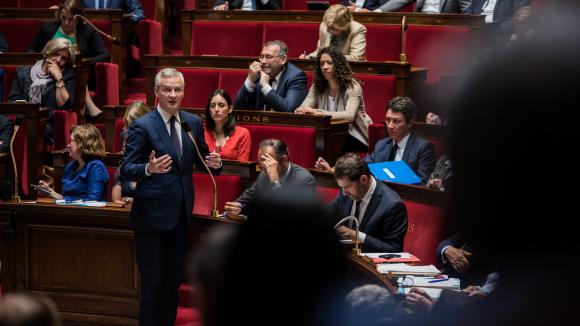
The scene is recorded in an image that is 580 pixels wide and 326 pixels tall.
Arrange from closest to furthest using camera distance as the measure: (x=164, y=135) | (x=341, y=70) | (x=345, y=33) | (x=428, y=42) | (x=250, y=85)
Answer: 1. (x=164, y=135)
2. (x=341, y=70)
3. (x=250, y=85)
4. (x=345, y=33)
5. (x=428, y=42)

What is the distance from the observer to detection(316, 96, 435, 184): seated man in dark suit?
2.36m

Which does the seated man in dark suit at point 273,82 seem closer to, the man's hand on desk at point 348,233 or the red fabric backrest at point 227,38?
the red fabric backrest at point 227,38

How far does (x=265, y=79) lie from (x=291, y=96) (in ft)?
0.31

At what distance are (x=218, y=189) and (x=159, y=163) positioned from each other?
490mm

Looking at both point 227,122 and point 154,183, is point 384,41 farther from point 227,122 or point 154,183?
point 154,183

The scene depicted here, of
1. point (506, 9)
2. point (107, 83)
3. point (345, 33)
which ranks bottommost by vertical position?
point (107, 83)

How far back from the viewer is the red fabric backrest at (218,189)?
235 cm

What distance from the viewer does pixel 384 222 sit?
75.7 inches

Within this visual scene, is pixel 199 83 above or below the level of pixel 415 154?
above

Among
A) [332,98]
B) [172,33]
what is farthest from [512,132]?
[172,33]

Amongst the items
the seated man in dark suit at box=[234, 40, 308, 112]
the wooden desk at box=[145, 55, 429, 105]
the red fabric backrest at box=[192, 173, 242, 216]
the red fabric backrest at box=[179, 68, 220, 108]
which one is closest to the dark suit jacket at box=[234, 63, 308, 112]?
the seated man in dark suit at box=[234, 40, 308, 112]

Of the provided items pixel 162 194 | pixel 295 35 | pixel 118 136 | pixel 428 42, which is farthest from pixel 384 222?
pixel 295 35

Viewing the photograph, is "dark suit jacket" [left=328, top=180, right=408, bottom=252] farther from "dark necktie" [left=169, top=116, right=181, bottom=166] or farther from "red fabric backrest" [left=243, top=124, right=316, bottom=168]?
"red fabric backrest" [left=243, top=124, right=316, bottom=168]

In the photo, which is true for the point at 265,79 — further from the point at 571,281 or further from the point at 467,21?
the point at 571,281
